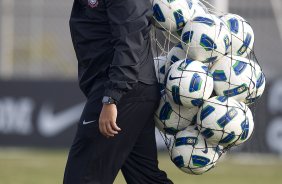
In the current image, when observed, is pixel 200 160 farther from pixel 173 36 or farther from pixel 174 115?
pixel 173 36

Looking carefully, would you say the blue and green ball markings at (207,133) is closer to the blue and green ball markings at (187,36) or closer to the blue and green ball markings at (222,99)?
the blue and green ball markings at (222,99)

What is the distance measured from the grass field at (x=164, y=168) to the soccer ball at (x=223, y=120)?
5.62 meters

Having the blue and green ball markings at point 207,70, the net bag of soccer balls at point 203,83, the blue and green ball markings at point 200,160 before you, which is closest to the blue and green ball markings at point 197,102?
the net bag of soccer balls at point 203,83

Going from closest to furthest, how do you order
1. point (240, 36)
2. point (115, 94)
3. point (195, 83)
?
point (115, 94) < point (195, 83) < point (240, 36)

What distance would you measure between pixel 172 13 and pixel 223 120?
2.92 ft

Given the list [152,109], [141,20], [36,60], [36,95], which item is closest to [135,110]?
[152,109]

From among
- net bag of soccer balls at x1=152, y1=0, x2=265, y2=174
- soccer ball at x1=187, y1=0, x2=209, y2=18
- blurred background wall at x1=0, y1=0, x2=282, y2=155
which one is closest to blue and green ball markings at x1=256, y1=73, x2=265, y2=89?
net bag of soccer balls at x1=152, y1=0, x2=265, y2=174

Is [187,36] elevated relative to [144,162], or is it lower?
elevated

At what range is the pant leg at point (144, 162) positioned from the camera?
21.7ft

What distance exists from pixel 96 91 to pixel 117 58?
39cm

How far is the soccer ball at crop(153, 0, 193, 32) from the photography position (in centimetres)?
656

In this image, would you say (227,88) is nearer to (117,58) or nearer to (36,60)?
(117,58)

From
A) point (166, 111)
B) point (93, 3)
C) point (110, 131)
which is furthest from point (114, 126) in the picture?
point (93, 3)

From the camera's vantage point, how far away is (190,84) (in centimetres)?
639
